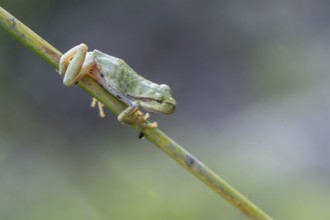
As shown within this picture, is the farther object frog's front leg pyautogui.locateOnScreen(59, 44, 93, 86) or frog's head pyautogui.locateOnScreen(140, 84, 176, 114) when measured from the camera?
frog's head pyautogui.locateOnScreen(140, 84, 176, 114)

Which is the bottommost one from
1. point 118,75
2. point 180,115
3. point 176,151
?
point 176,151

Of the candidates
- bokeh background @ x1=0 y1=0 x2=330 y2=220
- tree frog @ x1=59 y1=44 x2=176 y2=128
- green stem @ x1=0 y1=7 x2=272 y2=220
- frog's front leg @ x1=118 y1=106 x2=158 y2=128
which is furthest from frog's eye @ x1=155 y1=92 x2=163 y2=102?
bokeh background @ x1=0 y1=0 x2=330 y2=220

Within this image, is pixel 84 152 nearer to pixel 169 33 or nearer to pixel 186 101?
pixel 186 101

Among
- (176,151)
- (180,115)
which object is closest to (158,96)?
(176,151)

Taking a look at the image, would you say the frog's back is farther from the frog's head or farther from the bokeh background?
the bokeh background

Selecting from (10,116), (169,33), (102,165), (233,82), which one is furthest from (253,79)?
(10,116)

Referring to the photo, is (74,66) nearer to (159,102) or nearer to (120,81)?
(120,81)

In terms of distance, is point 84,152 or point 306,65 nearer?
point 84,152
